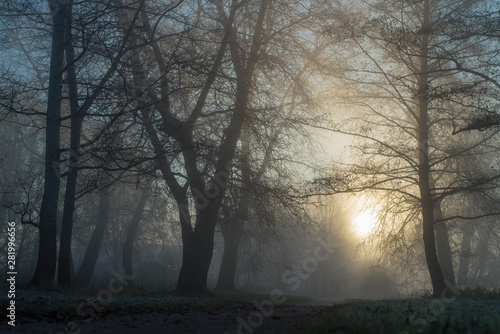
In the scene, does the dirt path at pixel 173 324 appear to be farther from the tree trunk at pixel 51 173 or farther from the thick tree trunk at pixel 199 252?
the thick tree trunk at pixel 199 252

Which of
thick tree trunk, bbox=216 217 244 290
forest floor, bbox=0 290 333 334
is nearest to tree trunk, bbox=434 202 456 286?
thick tree trunk, bbox=216 217 244 290

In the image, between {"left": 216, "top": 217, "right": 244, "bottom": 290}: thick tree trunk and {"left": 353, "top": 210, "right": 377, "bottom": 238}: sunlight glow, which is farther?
{"left": 216, "top": 217, "right": 244, "bottom": 290}: thick tree trunk

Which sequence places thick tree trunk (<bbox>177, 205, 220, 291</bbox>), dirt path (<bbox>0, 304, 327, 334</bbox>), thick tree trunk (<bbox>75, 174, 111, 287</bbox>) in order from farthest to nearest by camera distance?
thick tree trunk (<bbox>75, 174, 111, 287</bbox>) < thick tree trunk (<bbox>177, 205, 220, 291</bbox>) < dirt path (<bbox>0, 304, 327, 334</bbox>)

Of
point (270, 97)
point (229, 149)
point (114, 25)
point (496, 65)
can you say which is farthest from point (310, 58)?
point (114, 25)

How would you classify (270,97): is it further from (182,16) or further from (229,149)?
(182,16)

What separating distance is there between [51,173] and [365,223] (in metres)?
12.4

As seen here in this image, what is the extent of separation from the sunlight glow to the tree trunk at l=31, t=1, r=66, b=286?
11679 mm

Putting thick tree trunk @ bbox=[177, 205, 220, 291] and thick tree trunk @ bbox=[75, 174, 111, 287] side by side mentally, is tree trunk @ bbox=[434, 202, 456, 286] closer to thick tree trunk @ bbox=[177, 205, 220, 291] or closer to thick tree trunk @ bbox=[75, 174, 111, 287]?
thick tree trunk @ bbox=[177, 205, 220, 291]

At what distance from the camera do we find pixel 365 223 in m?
20.8

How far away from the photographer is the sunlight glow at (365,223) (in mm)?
20062

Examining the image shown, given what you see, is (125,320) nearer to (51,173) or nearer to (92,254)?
(51,173)

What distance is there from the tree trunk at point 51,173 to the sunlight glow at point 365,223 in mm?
11679

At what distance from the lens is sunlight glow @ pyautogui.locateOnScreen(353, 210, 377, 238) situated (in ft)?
65.8

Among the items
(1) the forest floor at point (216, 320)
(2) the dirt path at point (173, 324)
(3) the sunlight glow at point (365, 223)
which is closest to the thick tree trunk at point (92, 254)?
(3) the sunlight glow at point (365, 223)
